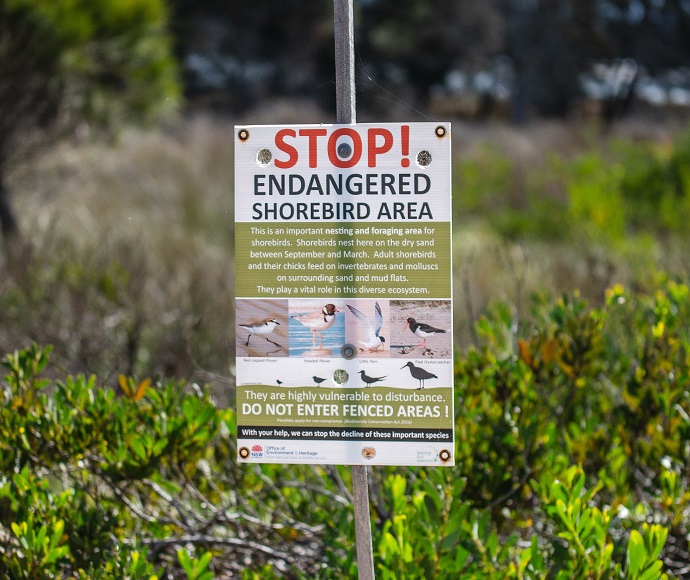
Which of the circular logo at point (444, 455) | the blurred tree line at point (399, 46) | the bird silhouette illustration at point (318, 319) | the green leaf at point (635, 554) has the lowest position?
the green leaf at point (635, 554)

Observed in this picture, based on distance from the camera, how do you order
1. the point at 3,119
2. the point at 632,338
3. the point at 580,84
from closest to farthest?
the point at 632,338
the point at 3,119
the point at 580,84

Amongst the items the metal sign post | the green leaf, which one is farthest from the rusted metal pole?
the green leaf

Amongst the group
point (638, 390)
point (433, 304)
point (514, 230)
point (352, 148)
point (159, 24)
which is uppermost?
point (159, 24)

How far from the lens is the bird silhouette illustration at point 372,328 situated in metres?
1.91

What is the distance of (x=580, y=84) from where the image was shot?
30.8 metres

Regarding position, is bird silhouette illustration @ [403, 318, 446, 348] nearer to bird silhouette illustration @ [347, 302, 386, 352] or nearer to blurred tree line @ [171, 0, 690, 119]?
bird silhouette illustration @ [347, 302, 386, 352]

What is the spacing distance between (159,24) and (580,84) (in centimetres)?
2646

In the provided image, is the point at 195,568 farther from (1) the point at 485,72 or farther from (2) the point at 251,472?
(1) the point at 485,72

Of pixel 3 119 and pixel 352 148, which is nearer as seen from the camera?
pixel 352 148

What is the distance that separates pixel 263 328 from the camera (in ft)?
6.35

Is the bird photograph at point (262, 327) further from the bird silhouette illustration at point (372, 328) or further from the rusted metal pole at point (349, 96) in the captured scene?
the rusted metal pole at point (349, 96)

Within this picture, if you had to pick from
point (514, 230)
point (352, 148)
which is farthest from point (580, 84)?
point (352, 148)

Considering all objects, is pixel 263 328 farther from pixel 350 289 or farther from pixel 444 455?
pixel 444 455

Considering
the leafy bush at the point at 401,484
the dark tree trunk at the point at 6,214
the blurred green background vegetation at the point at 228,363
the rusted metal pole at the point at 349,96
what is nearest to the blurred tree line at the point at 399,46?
the blurred green background vegetation at the point at 228,363
